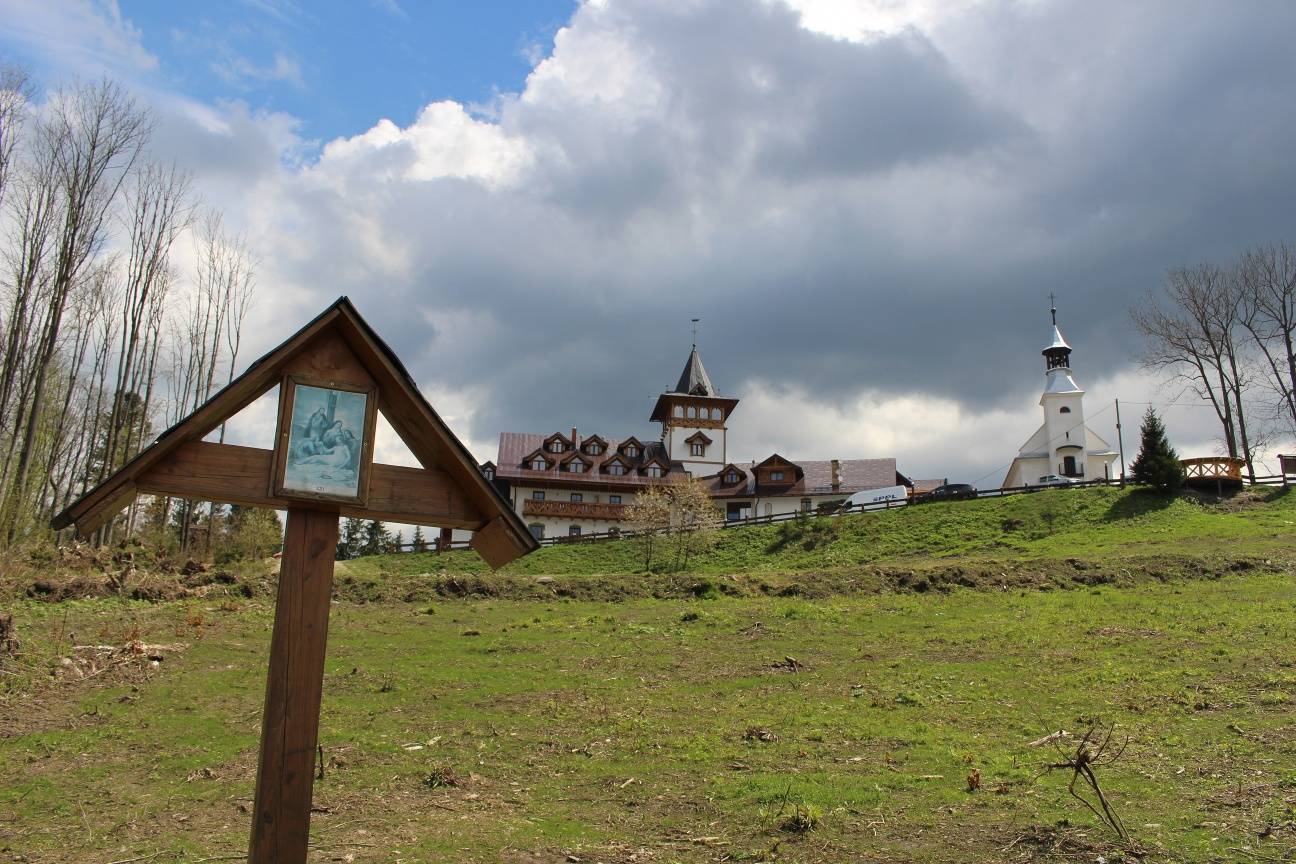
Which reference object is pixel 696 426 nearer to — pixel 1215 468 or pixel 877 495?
pixel 877 495

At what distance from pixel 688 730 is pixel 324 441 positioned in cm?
883

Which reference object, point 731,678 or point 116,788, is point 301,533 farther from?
point 731,678

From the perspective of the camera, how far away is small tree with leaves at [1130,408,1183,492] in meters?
45.9

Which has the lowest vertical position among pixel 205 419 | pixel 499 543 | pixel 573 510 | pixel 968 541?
pixel 499 543

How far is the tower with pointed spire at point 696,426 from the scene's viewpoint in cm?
7119

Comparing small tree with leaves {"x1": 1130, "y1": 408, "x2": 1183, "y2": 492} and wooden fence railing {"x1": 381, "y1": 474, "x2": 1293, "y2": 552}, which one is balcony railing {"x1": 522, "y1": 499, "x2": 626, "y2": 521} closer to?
wooden fence railing {"x1": 381, "y1": 474, "x2": 1293, "y2": 552}

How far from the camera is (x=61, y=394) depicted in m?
40.7

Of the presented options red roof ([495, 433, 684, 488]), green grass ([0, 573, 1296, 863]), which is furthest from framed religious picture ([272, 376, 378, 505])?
red roof ([495, 433, 684, 488])

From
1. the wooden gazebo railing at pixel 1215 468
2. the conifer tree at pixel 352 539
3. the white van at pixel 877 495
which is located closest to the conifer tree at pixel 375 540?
the conifer tree at pixel 352 539

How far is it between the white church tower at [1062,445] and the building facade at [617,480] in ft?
30.3

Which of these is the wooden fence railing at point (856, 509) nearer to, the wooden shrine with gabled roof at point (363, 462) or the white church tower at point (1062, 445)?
the white church tower at point (1062, 445)

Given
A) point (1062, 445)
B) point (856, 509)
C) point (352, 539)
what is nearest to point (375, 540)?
point (352, 539)

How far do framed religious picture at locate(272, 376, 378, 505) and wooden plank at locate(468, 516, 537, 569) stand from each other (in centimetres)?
97

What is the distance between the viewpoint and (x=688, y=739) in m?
12.9
